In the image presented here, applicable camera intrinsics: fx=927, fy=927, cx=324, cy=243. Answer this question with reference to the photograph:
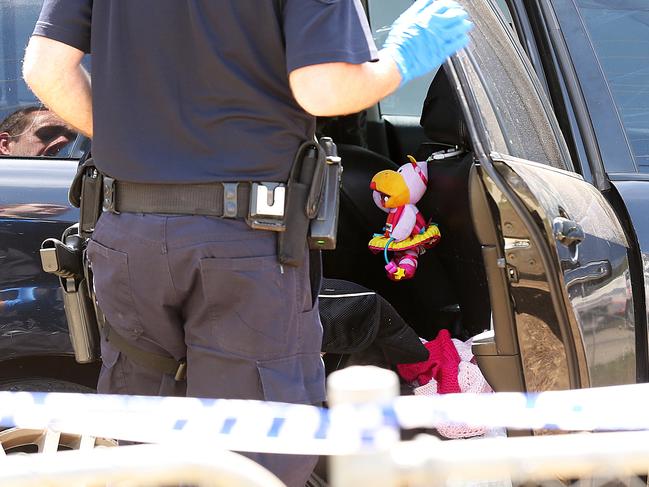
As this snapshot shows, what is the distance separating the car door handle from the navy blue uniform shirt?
711mm

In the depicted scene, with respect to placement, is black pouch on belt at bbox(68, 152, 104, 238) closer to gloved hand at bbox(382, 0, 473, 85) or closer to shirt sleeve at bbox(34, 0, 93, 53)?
shirt sleeve at bbox(34, 0, 93, 53)

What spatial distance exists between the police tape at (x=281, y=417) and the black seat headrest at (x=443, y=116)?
1.67m

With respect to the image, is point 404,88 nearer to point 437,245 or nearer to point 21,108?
point 437,245

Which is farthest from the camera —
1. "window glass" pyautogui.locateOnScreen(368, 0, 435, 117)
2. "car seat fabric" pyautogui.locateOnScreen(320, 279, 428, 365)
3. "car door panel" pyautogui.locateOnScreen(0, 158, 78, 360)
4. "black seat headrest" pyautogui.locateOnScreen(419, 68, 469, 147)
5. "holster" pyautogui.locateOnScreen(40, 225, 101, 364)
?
"window glass" pyautogui.locateOnScreen(368, 0, 435, 117)

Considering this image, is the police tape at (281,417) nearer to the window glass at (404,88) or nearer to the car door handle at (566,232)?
the car door handle at (566,232)

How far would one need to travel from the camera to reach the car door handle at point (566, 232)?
2.24m

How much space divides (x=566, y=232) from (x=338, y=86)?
2.57 feet

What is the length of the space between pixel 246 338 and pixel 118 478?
846 mm

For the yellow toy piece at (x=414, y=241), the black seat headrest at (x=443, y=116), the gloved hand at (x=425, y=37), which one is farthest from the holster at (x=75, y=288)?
the black seat headrest at (x=443, y=116)

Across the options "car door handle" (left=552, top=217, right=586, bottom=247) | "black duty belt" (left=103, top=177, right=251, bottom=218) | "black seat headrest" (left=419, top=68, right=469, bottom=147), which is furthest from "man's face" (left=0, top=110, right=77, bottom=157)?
"car door handle" (left=552, top=217, right=586, bottom=247)

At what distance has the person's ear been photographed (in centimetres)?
246

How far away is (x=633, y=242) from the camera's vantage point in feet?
8.07

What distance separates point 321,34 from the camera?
1.74 metres

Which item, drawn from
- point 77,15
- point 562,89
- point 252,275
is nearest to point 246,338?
point 252,275
